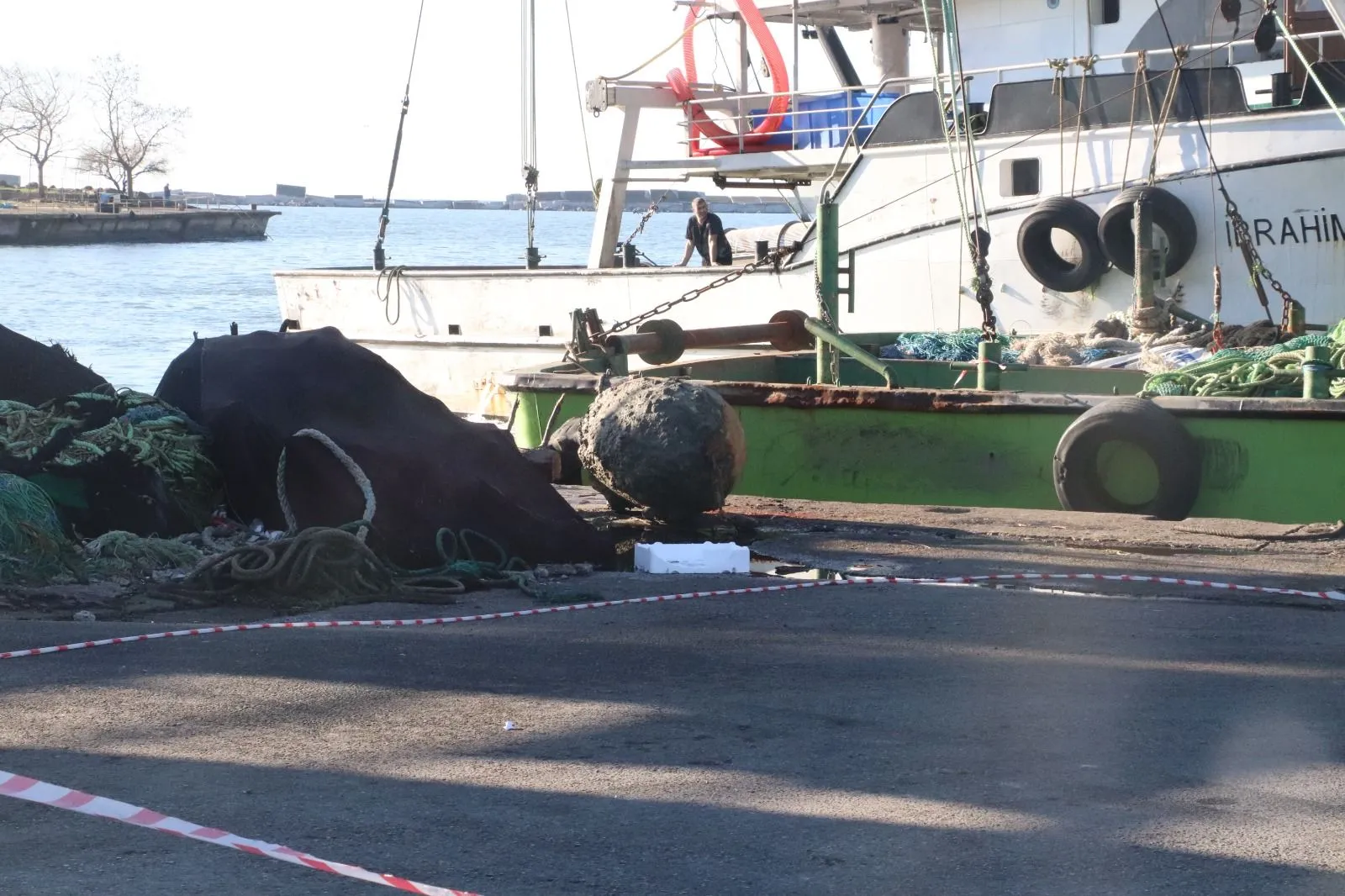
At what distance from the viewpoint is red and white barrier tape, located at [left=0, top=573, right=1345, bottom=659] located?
603cm

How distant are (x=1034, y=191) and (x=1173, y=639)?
990 cm

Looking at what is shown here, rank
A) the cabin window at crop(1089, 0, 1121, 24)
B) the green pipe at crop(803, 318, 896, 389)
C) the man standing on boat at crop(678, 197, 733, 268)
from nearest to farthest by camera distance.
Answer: the green pipe at crop(803, 318, 896, 389), the cabin window at crop(1089, 0, 1121, 24), the man standing on boat at crop(678, 197, 733, 268)

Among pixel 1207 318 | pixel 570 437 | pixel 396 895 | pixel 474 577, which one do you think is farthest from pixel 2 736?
pixel 1207 318

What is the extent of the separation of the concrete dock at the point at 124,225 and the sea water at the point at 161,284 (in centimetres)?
115

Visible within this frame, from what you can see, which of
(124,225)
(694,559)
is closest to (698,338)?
(694,559)

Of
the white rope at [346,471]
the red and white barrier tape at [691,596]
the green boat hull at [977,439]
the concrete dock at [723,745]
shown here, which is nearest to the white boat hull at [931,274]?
the green boat hull at [977,439]

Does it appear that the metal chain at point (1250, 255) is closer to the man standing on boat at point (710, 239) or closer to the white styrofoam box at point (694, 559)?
the white styrofoam box at point (694, 559)

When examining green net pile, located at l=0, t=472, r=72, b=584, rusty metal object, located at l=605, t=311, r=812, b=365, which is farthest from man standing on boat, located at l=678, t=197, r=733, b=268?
green net pile, located at l=0, t=472, r=72, b=584

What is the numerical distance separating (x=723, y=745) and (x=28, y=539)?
12.3 ft

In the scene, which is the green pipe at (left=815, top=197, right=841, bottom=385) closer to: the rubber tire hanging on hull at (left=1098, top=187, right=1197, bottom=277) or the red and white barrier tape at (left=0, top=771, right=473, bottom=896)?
the rubber tire hanging on hull at (left=1098, top=187, right=1197, bottom=277)

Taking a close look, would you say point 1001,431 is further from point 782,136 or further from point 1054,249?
point 782,136

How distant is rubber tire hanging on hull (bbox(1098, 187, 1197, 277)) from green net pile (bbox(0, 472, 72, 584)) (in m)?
9.89

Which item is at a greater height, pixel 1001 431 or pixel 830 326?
pixel 830 326

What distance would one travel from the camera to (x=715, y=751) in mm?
4809
